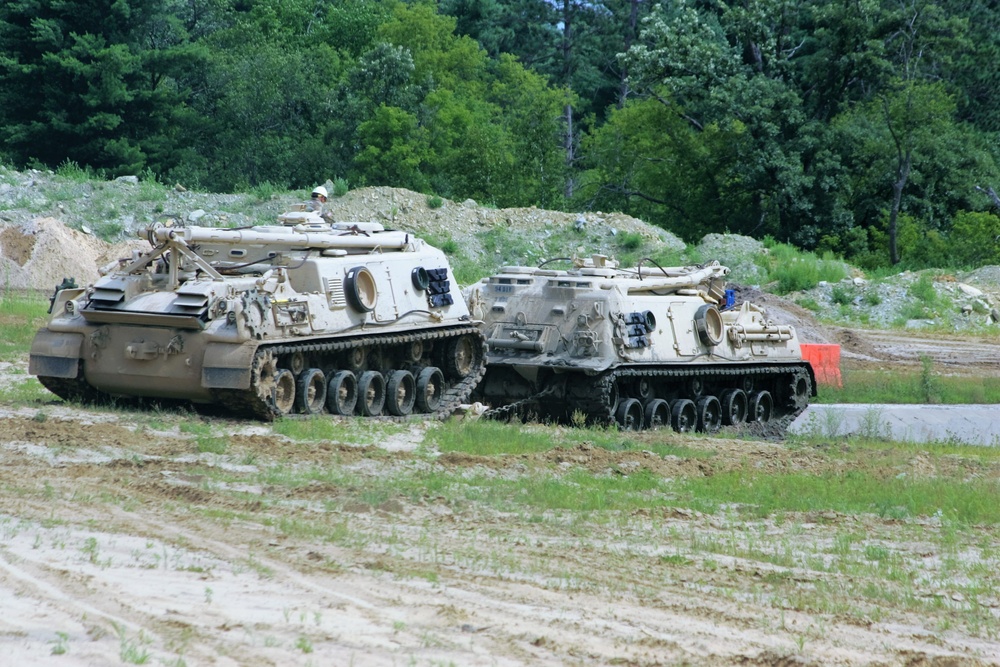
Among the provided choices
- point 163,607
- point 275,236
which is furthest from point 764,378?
point 163,607

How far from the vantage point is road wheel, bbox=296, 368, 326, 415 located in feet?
52.4

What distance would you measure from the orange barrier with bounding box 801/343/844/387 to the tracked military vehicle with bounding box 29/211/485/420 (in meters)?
9.98

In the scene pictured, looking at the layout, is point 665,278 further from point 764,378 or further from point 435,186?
point 435,186

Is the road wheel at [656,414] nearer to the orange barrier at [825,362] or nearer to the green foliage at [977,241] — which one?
the orange barrier at [825,362]

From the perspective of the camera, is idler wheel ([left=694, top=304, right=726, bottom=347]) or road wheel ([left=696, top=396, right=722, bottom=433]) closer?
idler wheel ([left=694, top=304, right=726, bottom=347])

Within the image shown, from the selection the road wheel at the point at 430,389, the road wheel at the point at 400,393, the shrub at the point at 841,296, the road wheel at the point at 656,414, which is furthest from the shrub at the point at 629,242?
the road wheel at the point at 400,393

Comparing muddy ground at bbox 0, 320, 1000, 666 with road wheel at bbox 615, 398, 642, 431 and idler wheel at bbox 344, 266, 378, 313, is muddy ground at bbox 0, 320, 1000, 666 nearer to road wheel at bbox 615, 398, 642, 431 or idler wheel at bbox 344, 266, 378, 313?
idler wheel at bbox 344, 266, 378, 313

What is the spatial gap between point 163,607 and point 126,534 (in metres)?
2.01

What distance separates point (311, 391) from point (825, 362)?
1312 cm

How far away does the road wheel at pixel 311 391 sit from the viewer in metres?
16.0

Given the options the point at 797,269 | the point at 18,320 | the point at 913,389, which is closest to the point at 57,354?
the point at 18,320

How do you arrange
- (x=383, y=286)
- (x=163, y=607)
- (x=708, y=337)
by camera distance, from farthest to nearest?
(x=708, y=337), (x=383, y=286), (x=163, y=607)

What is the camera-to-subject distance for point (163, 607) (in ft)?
24.0

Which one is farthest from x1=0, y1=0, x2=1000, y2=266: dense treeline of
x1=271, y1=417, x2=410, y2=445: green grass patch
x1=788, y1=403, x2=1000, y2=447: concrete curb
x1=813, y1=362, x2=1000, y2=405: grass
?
x1=271, y1=417, x2=410, y2=445: green grass patch
